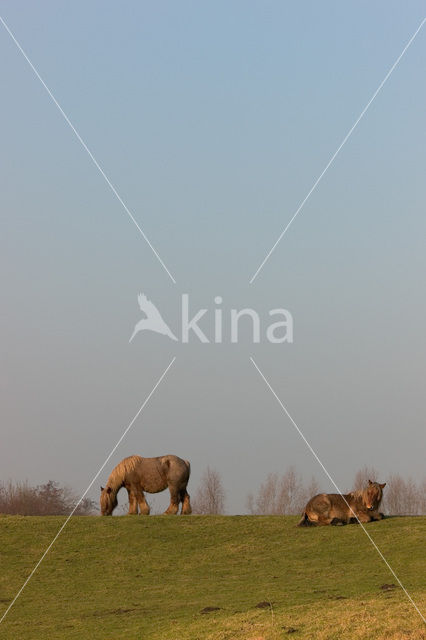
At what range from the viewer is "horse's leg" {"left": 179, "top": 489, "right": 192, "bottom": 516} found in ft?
95.6

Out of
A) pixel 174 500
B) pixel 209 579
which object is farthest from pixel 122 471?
pixel 209 579

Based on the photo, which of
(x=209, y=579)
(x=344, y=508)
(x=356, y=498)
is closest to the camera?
(x=209, y=579)

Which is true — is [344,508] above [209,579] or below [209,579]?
above

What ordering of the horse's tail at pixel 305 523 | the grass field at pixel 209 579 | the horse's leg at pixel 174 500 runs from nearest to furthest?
1. the grass field at pixel 209 579
2. the horse's tail at pixel 305 523
3. the horse's leg at pixel 174 500

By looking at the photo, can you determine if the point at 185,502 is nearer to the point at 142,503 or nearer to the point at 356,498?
the point at 142,503

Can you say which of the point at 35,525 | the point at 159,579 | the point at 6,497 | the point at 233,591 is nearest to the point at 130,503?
the point at 35,525

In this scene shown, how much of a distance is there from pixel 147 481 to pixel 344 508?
733 cm

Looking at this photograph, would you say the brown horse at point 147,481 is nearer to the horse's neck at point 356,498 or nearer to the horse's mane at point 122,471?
the horse's mane at point 122,471

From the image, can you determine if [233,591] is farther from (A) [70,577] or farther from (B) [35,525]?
(B) [35,525]

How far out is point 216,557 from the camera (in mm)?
21703

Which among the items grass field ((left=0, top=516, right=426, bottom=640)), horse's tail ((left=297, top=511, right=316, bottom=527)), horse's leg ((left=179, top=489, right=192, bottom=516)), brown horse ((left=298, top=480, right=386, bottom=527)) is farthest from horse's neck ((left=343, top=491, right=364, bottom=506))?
horse's leg ((left=179, top=489, right=192, bottom=516))

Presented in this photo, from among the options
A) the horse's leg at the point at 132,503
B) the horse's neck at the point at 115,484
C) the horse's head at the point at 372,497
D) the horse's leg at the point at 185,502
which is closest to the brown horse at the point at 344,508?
the horse's head at the point at 372,497

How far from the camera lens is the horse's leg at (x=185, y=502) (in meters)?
29.1

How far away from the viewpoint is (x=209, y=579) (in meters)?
19.4
